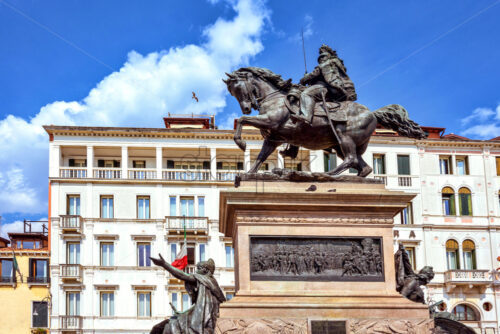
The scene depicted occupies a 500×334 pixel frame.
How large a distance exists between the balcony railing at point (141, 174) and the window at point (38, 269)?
831cm

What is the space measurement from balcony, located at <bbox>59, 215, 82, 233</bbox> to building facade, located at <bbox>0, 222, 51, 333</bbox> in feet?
7.75

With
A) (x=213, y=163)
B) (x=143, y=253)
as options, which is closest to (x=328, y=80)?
(x=143, y=253)

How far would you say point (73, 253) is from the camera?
53.6 metres

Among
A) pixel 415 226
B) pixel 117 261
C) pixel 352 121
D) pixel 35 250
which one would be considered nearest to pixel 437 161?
pixel 415 226

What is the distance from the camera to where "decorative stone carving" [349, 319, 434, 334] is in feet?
47.4

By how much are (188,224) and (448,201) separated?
19.3 meters

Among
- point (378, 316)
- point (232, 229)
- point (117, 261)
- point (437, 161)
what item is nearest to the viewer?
point (378, 316)

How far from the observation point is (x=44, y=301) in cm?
5341

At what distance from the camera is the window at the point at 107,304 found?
52.5 m

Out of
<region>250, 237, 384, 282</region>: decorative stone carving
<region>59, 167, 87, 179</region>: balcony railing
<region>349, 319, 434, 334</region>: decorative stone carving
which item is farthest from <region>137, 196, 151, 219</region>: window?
<region>349, 319, 434, 334</region>: decorative stone carving

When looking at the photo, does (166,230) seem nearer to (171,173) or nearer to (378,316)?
(171,173)

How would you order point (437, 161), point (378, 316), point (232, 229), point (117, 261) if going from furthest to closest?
point (437, 161) → point (117, 261) → point (232, 229) → point (378, 316)

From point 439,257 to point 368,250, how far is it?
4274 centimetres

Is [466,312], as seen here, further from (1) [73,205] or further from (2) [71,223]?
(1) [73,205]
